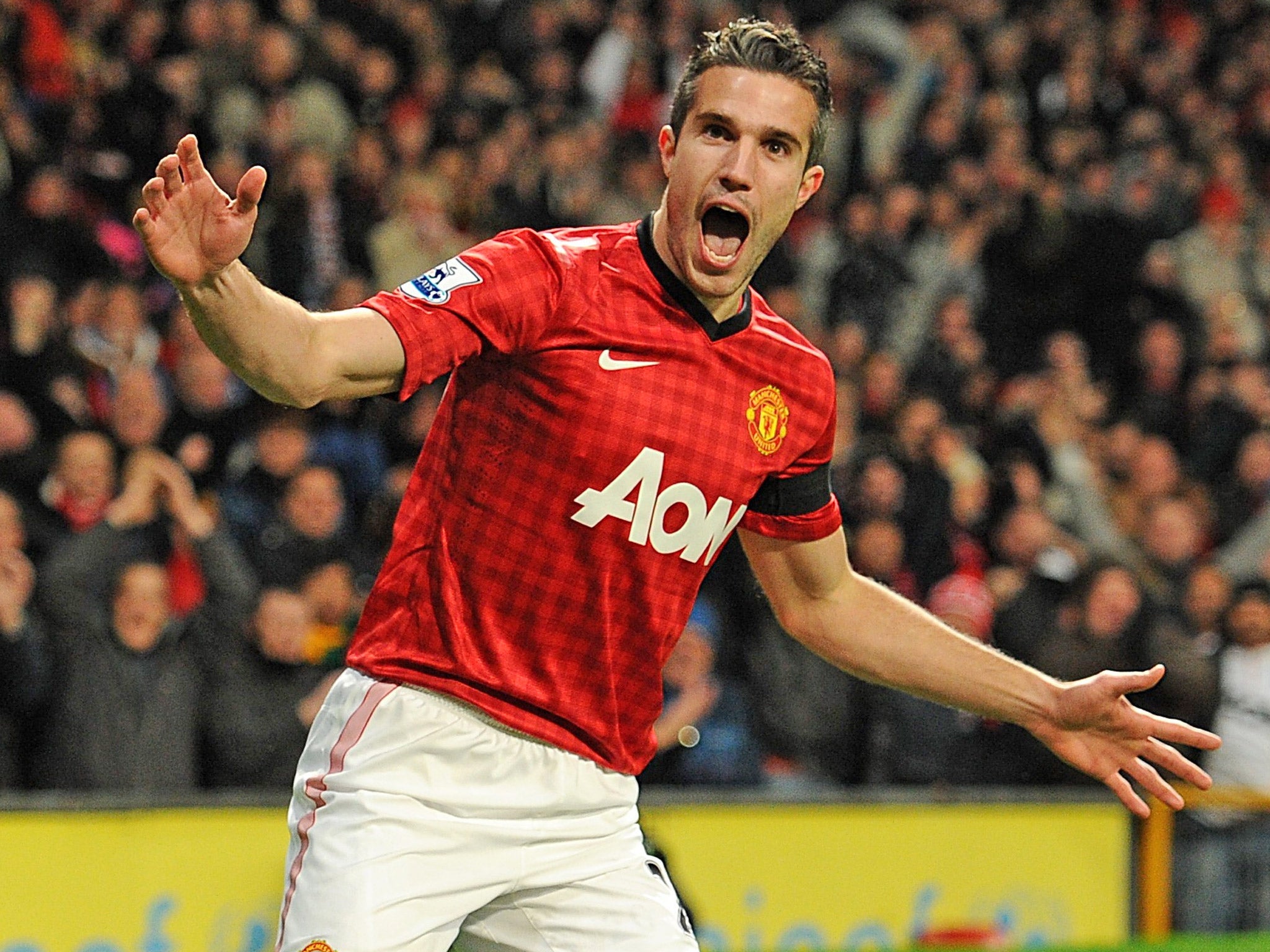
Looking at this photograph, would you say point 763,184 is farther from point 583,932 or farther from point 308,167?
point 308,167

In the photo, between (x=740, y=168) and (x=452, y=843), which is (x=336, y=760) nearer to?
(x=452, y=843)

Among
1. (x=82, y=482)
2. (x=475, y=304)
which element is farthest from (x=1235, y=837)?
(x=475, y=304)

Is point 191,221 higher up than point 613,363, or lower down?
higher up

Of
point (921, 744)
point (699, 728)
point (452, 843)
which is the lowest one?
point (921, 744)

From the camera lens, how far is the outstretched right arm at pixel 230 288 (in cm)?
277

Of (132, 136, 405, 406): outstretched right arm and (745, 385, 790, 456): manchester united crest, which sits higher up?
(132, 136, 405, 406): outstretched right arm

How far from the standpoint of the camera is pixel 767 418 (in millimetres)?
3891

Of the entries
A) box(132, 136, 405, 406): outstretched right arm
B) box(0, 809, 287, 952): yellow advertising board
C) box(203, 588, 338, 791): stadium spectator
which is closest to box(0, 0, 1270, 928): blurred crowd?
box(203, 588, 338, 791): stadium spectator

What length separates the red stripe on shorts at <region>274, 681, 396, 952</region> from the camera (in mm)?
3512

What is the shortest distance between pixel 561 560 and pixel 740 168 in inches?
32.5

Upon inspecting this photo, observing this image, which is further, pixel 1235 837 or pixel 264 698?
pixel 1235 837

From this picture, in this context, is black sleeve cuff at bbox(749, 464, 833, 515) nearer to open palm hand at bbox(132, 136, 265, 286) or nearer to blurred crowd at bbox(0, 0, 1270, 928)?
open palm hand at bbox(132, 136, 265, 286)

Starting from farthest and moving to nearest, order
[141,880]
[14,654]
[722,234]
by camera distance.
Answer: [14,654] < [141,880] < [722,234]

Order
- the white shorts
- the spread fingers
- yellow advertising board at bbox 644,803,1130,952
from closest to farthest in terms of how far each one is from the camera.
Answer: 1. the spread fingers
2. the white shorts
3. yellow advertising board at bbox 644,803,1130,952
